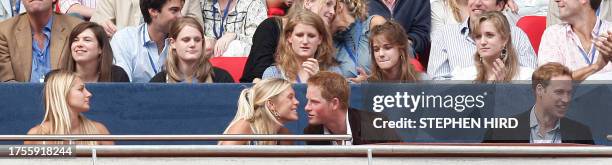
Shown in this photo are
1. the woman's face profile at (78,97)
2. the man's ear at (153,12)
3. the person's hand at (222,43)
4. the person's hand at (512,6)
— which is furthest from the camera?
the person's hand at (512,6)

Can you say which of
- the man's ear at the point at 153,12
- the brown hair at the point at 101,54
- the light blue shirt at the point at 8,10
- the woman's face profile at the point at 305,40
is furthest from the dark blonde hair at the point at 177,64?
the light blue shirt at the point at 8,10

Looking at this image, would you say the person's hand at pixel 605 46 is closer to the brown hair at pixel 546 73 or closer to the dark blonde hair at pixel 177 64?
the brown hair at pixel 546 73

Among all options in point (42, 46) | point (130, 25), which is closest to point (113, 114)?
point (42, 46)

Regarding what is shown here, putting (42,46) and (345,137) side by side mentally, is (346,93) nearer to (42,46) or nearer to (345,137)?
(345,137)

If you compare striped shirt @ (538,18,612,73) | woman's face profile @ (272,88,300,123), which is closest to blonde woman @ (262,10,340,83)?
woman's face profile @ (272,88,300,123)

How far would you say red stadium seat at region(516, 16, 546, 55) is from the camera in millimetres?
12809

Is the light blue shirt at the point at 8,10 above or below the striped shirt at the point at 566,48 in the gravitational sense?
above

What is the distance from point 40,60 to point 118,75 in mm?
775

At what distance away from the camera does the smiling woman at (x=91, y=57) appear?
11.5 metres

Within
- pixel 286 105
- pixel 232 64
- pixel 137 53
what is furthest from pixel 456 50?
pixel 137 53

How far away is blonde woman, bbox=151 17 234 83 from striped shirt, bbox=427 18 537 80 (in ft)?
5.39

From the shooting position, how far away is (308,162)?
10062 millimetres

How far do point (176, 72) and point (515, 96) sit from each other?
100 inches

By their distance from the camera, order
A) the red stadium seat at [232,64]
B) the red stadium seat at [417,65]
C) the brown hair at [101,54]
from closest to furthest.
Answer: the brown hair at [101,54], the red stadium seat at [417,65], the red stadium seat at [232,64]
